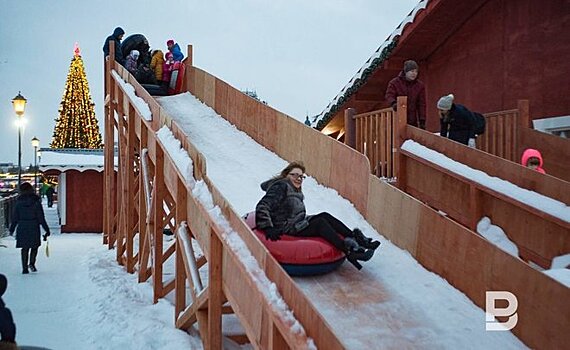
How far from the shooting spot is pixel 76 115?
31406 millimetres

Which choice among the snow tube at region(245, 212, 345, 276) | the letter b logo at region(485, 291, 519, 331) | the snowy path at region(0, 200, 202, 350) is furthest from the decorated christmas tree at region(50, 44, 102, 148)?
the letter b logo at region(485, 291, 519, 331)

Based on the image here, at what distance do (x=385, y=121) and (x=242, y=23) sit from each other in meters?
95.0

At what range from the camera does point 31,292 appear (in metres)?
8.48

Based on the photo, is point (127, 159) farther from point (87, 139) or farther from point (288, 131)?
point (87, 139)

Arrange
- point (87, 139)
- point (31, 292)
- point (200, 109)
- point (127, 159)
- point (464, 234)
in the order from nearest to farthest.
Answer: point (464, 234) → point (31, 292) → point (127, 159) → point (200, 109) → point (87, 139)

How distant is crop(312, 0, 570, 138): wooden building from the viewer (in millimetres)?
8492

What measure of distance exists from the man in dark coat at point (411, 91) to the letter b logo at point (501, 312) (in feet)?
13.2

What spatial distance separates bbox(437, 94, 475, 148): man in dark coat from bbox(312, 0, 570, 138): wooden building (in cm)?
166

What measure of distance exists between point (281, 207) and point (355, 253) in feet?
2.66

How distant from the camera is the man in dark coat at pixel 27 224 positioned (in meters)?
10.1

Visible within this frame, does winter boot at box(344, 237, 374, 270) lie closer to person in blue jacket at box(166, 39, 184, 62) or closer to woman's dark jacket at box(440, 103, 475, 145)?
woman's dark jacket at box(440, 103, 475, 145)

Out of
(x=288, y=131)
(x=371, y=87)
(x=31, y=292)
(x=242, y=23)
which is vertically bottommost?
(x=31, y=292)

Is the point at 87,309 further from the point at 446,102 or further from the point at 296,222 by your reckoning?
the point at 446,102

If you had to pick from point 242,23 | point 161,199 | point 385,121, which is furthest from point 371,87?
point 242,23
